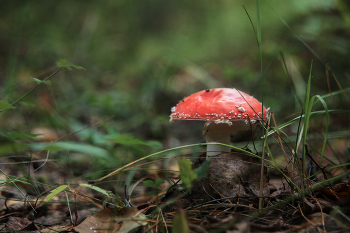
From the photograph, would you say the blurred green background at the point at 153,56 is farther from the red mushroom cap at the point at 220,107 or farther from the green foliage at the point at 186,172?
the green foliage at the point at 186,172

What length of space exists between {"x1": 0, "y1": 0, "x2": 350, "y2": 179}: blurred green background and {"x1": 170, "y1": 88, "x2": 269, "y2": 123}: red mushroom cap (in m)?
1.42

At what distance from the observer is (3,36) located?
733 cm

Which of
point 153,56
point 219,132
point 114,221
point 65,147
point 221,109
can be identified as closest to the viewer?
point 65,147

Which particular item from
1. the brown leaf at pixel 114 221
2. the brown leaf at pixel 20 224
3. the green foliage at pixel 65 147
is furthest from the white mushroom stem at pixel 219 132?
the brown leaf at pixel 20 224

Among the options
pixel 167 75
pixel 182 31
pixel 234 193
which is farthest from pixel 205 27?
pixel 234 193

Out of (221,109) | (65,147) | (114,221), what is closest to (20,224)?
(114,221)

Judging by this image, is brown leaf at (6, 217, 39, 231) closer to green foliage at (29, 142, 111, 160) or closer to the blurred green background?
green foliage at (29, 142, 111, 160)

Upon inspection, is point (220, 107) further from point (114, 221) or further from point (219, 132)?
point (114, 221)

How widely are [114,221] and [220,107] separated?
1.06 m

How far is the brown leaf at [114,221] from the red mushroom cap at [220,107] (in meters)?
0.78

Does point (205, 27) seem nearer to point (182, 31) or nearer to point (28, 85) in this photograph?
point (182, 31)

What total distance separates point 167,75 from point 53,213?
3500mm

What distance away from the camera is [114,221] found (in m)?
1.46

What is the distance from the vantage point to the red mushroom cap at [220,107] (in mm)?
1695
